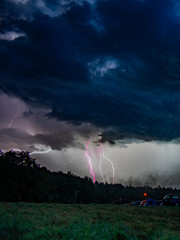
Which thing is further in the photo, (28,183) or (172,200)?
(28,183)

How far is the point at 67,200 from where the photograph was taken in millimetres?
62781

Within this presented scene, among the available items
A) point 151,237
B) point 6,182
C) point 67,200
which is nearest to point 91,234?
point 151,237

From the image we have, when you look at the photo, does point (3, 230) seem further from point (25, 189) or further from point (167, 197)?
point (25, 189)

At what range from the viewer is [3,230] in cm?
805

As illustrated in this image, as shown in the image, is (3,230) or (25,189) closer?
(3,230)

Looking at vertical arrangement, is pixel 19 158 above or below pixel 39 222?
above

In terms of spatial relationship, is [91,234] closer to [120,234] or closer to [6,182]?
[120,234]

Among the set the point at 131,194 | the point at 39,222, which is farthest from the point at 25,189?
the point at 131,194

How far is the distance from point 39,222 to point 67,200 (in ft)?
182

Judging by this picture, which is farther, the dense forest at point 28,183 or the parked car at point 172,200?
the dense forest at point 28,183

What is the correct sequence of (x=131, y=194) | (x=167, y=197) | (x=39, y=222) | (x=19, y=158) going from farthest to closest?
1. (x=131, y=194)
2. (x=19, y=158)
3. (x=167, y=197)
4. (x=39, y=222)

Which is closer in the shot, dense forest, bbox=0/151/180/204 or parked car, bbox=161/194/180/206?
parked car, bbox=161/194/180/206

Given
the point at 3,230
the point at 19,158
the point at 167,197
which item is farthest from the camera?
the point at 19,158

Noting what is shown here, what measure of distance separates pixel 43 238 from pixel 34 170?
43973mm
